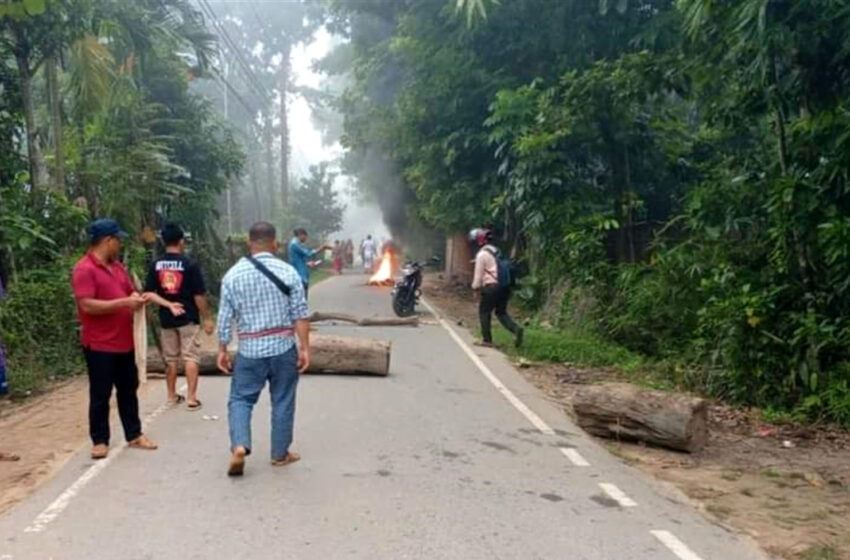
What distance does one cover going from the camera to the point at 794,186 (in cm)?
948

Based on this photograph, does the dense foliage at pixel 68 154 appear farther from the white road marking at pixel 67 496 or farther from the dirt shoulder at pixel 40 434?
the white road marking at pixel 67 496

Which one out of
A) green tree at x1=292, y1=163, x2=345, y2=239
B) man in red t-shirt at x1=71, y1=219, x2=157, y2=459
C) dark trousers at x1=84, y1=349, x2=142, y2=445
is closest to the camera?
man in red t-shirt at x1=71, y1=219, x2=157, y2=459

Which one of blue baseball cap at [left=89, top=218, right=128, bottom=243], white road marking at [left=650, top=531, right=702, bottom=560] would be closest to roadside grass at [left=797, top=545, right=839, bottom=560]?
white road marking at [left=650, top=531, right=702, bottom=560]

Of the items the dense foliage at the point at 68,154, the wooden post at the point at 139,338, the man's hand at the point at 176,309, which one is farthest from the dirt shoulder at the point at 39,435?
the man's hand at the point at 176,309

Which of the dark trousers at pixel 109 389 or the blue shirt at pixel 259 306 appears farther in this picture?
the dark trousers at pixel 109 389

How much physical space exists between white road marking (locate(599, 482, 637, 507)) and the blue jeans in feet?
7.80

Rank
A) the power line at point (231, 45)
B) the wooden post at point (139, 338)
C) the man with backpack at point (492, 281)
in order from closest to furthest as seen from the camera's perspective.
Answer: the wooden post at point (139, 338)
the man with backpack at point (492, 281)
the power line at point (231, 45)

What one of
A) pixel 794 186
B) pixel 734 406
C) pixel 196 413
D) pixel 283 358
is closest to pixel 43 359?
pixel 196 413

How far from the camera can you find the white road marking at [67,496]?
5340 mm

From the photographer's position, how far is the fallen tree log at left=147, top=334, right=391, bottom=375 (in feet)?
36.1

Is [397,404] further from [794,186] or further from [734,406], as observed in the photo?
[794,186]

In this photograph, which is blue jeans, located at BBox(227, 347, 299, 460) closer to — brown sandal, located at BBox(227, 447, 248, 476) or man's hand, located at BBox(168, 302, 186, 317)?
brown sandal, located at BBox(227, 447, 248, 476)

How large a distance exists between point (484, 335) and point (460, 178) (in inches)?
358

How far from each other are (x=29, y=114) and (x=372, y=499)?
10053mm
